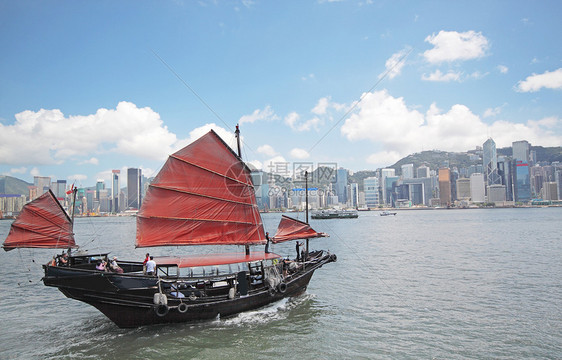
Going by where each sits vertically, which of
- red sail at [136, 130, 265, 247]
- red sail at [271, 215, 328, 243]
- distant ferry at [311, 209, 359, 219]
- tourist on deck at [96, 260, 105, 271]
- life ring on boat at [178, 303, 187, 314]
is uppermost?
red sail at [136, 130, 265, 247]

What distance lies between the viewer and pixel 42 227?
1761 centimetres

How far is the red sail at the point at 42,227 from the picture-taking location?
1697 centimetres

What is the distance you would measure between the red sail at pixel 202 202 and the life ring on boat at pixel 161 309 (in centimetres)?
347

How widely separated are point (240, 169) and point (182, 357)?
936cm

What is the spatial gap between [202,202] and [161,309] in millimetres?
5430

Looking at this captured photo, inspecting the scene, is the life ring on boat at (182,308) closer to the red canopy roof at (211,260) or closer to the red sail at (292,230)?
the red canopy roof at (211,260)

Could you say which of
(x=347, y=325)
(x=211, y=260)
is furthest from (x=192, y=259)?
(x=347, y=325)

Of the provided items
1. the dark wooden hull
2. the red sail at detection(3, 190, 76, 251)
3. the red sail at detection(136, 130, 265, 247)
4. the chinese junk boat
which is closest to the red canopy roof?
the chinese junk boat

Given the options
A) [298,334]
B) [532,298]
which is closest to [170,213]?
[298,334]

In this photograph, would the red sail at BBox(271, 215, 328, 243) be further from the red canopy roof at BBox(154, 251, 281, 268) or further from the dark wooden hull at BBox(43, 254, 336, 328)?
the dark wooden hull at BBox(43, 254, 336, 328)

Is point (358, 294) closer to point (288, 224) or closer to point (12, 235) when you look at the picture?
point (288, 224)

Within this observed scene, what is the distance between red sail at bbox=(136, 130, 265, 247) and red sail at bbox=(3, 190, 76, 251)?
490cm

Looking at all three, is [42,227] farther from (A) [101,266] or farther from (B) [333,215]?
(B) [333,215]

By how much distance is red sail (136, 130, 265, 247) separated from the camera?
16.4 meters
